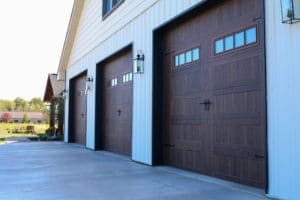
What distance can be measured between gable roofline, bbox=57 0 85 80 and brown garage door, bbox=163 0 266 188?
823cm

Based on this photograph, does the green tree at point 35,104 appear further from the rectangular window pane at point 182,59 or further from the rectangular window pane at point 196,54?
the rectangular window pane at point 196,54

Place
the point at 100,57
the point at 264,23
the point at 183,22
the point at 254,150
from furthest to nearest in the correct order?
the point at 100,57, the point at 183,22, the point at 254,150, the point at 264,23

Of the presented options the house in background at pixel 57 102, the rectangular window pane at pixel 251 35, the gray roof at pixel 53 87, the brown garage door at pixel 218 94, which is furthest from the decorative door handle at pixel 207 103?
the gray roof at pixel 53 87

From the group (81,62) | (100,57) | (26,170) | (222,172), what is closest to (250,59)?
(222,172)

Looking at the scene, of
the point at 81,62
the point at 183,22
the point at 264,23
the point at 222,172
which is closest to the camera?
the point at 264,23

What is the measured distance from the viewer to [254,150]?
499 cm

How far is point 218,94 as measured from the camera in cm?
582

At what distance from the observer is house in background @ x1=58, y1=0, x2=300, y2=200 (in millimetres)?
4309

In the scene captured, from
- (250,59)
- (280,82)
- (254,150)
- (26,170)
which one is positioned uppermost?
(250,59)

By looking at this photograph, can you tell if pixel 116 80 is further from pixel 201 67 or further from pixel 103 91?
pixel 201 67

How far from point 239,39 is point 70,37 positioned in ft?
38.9

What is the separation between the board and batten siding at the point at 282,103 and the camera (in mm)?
4105

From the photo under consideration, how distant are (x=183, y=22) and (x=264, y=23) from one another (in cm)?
256

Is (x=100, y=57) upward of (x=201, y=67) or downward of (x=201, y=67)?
upward
